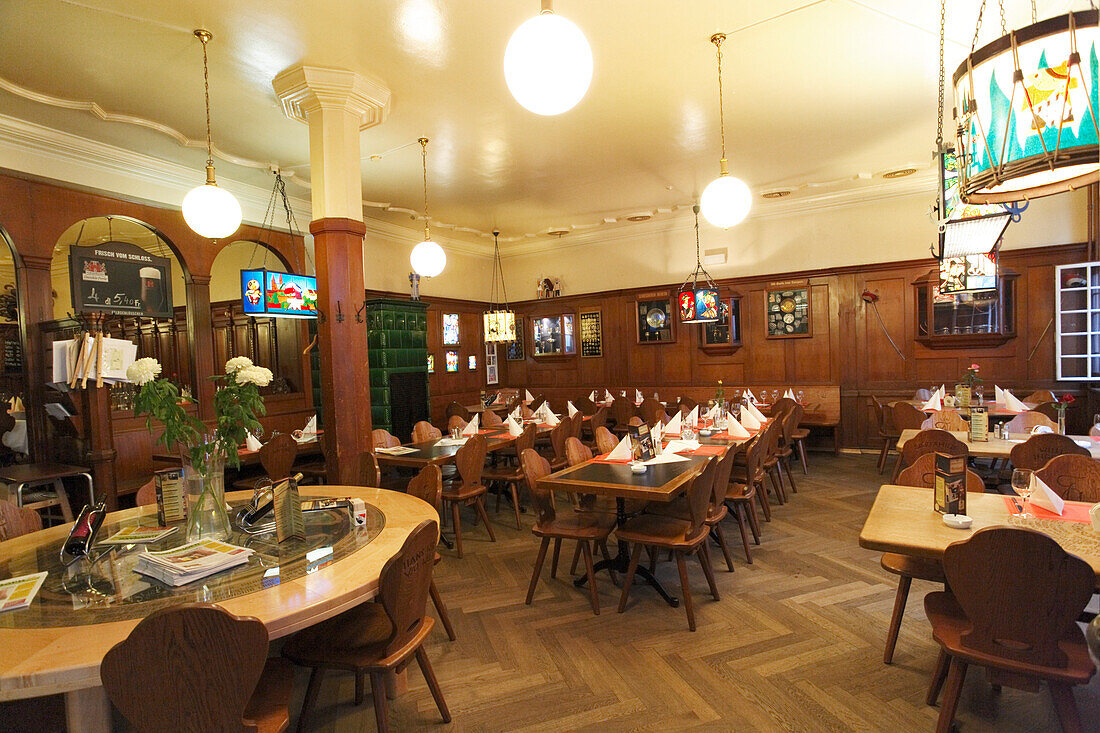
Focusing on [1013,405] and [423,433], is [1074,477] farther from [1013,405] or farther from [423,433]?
[423,433]

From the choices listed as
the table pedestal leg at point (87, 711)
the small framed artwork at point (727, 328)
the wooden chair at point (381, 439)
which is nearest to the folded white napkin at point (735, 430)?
the wooden chair at point (381, 439)

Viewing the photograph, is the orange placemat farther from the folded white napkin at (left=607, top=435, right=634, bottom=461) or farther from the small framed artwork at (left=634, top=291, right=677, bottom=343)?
the small framed artwork at (left=634, top=291, right=677, bottom=343)

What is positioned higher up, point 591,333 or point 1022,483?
point 591,333

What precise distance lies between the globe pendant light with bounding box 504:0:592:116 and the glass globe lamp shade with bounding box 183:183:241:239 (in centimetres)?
251

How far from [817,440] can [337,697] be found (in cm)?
750

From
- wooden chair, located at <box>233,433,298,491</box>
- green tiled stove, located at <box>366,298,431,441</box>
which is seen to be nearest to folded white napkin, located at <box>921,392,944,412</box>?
green tiled stove, located at <box>366,298,431,441</box>

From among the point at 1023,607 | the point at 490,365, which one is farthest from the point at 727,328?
the point at 1023,607

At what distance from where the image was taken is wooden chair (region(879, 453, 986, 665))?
2.47 metres

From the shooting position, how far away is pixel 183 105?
14.9 feet

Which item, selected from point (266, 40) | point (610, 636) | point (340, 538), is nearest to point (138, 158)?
point (266, 40)

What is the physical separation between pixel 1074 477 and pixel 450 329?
8.31 metres

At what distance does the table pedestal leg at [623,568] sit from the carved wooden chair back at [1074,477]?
2.11m

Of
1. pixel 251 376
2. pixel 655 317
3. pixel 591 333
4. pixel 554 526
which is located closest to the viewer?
pixel 251 376

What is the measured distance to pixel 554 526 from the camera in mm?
3518
